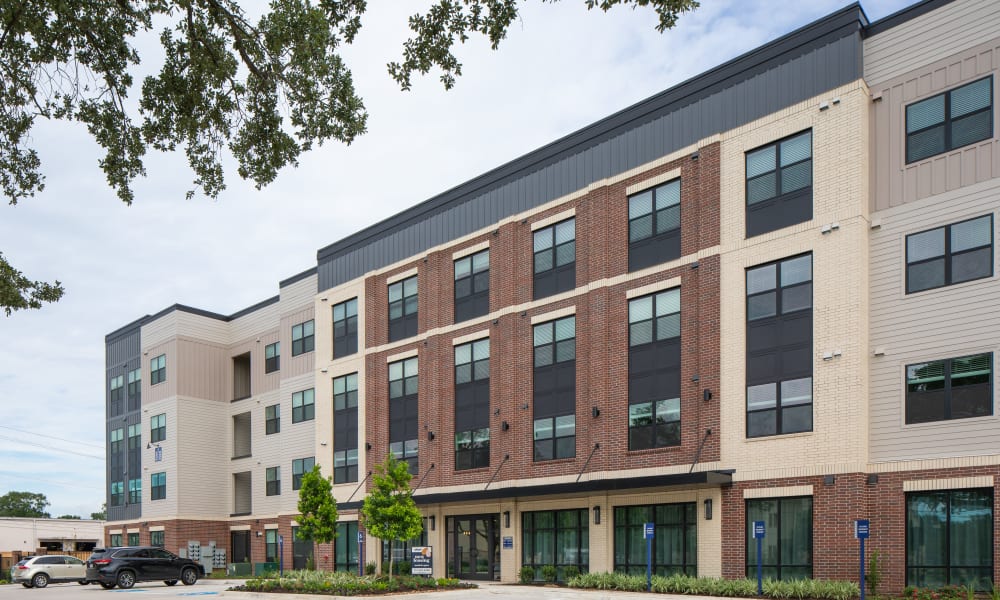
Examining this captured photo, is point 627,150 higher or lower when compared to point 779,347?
higher

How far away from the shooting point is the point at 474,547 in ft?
119

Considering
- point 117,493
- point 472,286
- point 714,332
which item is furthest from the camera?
point 117,493

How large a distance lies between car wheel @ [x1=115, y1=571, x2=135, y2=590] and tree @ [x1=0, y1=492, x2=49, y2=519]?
116953 millimetres

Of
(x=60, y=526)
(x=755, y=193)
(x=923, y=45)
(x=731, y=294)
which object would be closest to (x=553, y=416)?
(x=731, y=294)

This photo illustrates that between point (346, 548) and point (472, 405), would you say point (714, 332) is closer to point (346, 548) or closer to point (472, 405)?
point (472, 405)

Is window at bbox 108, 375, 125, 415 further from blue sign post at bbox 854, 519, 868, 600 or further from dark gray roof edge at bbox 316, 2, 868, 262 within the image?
blue sign post at bbox 854, 519, 868, 600

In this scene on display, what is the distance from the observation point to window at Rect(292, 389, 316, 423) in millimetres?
47125

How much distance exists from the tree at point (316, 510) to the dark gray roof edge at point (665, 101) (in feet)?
40.7

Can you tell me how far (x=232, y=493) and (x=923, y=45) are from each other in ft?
147

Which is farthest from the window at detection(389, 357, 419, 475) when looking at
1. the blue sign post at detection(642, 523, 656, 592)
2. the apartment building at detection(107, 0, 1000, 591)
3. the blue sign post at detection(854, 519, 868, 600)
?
the blue sign post at detection(854, 519, 868, 600)

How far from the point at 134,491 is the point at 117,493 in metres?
3.15

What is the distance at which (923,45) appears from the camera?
25.0 metres

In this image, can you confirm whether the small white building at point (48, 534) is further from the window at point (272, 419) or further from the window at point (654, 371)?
the window at point (654, 371)

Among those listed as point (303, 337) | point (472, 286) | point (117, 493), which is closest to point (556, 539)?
point (472, 286)
